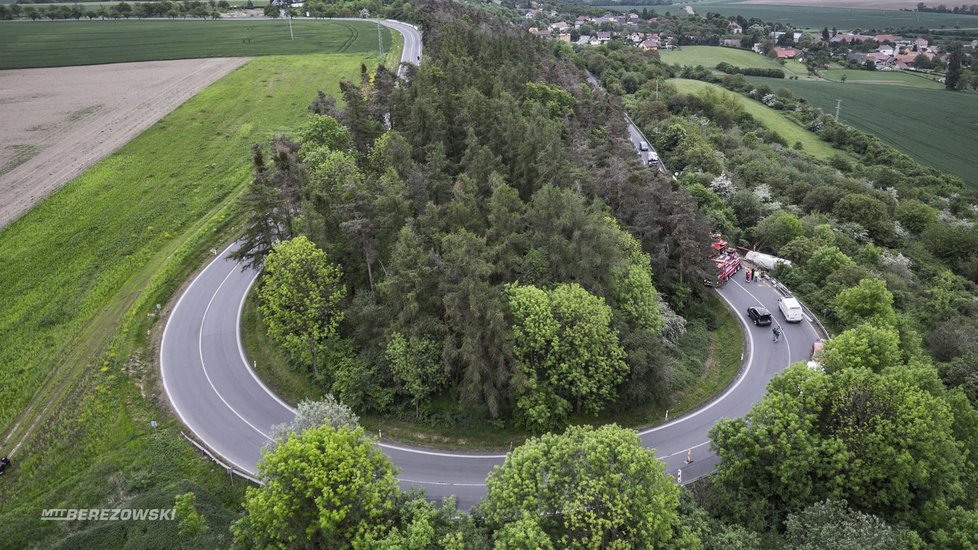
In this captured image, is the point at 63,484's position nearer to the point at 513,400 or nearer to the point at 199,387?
the point at 199,387

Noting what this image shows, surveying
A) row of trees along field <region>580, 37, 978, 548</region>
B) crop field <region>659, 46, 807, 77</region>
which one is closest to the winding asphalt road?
row of trees along field <region>580, 37, 978, 548</region>

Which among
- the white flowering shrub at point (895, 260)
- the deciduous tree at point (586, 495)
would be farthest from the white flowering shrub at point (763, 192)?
the deciduous tree at point (586, 495)

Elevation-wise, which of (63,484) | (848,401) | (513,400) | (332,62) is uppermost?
(332,62)

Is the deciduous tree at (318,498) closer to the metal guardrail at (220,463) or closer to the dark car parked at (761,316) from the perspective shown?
the metal guardrail at (220,463)

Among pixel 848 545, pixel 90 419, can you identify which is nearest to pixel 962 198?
pixel 848 545

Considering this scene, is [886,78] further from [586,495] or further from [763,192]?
[586,495]

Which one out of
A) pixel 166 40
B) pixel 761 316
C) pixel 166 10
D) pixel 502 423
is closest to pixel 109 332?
pixel 502 423
